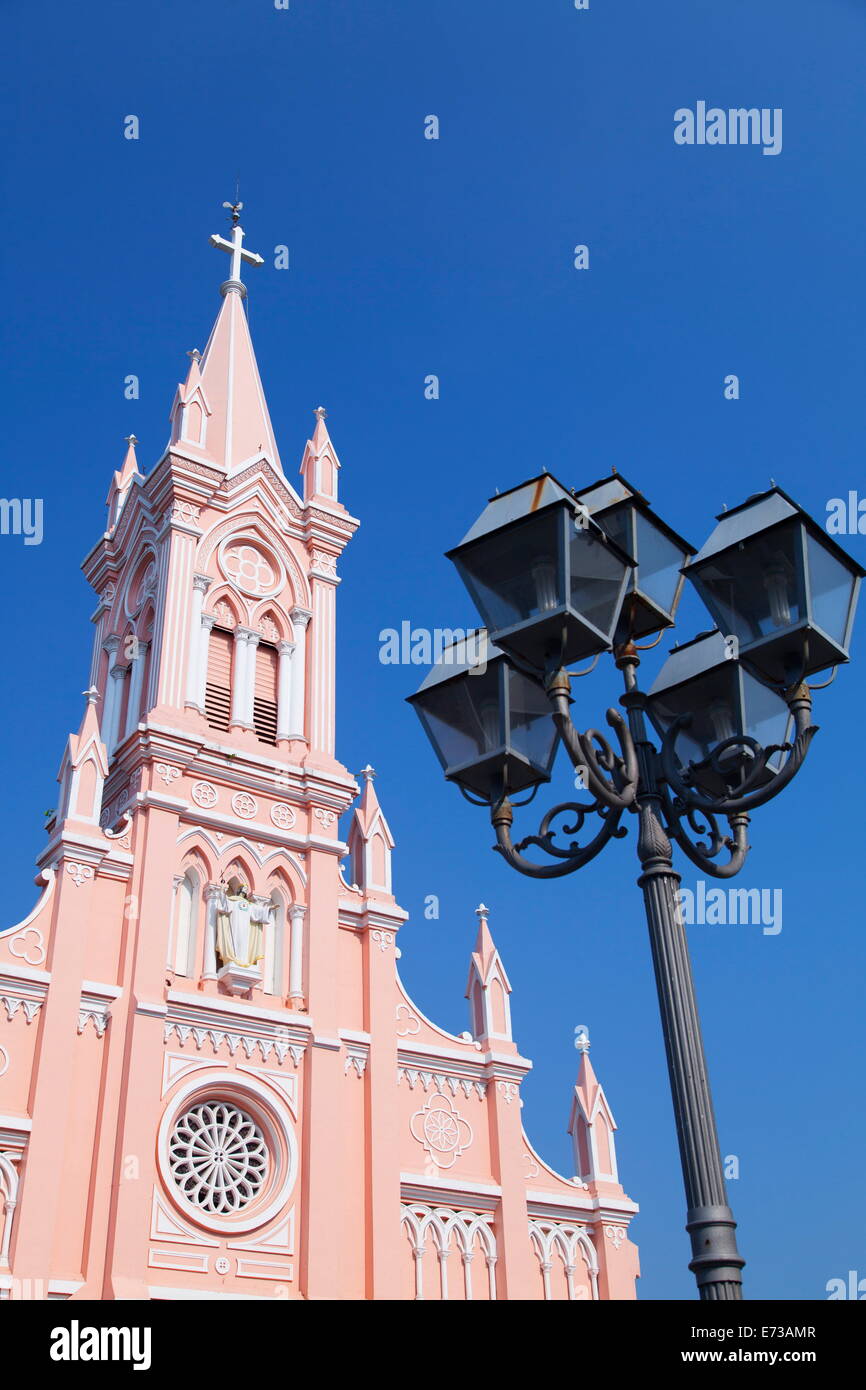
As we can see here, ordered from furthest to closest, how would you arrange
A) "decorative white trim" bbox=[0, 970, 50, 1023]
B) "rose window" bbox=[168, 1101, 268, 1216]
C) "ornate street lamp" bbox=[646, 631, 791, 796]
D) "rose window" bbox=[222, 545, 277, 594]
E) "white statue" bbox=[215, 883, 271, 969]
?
1. "rose window" bbox=[222, 545, 277, 594]
2. "white statue" bbox=[215, 883, 271, 969]
3. "rose window" bbox=[168, 1101, 268, 1216]
4. "decorative white trim" bbox=[0, 970, 50, 1023]
5. "ornate street lamp" bbox=[646, 631, 791, 796]

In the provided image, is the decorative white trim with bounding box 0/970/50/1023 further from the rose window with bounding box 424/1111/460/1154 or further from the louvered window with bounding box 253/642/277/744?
the rose window with bounding box 424/1111/460/1154

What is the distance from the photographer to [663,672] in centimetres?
828

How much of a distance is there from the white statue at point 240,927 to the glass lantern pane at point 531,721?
522 inches

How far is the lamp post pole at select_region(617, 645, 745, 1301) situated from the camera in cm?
604

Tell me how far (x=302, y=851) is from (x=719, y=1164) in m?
16.8

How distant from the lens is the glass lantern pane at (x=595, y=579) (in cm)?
741

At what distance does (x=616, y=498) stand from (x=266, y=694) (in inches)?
645

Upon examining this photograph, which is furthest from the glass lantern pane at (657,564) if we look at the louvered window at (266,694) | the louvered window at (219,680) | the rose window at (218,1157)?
the louvered window at (266,694)

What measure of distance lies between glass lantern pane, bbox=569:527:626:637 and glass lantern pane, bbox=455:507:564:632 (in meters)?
0.11

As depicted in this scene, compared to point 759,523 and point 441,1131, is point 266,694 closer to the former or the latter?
point 441,1131

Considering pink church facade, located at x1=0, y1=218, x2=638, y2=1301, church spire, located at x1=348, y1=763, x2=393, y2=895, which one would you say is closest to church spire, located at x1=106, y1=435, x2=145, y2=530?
pink church facade, located at x1=0, y1=218, x2=638, y2=1301
